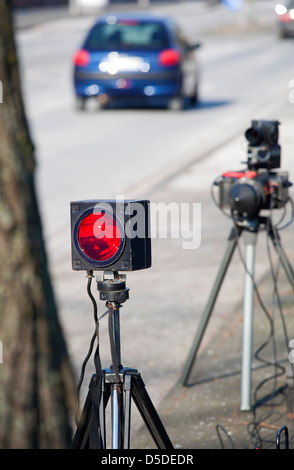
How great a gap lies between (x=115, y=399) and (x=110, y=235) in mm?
562

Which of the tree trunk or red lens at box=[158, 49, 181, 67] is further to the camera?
red lens at box=[158, 49, 181, 67]

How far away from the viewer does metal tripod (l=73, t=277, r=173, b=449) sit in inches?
118


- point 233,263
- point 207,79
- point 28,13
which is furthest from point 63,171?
point 28,13

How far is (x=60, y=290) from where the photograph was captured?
7.13m

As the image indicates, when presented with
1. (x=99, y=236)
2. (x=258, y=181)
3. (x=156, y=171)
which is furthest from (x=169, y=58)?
(x=99, y=236)

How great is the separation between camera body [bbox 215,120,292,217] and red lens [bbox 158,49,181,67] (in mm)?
13010

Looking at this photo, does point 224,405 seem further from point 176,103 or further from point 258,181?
point 176,103

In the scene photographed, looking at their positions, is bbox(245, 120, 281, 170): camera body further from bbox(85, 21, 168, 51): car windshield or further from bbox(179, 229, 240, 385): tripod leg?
bbox(85, 21, 168, 51): car windshield

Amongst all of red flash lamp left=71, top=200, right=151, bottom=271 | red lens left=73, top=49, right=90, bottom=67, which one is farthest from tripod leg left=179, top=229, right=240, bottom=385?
red lens left=73, top=49, right=90, bottom=67

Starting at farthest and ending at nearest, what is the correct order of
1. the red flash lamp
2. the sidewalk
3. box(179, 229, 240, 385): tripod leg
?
box(179, 229, 240, 385): tripod leg, the sidewalk, the red flash lamp

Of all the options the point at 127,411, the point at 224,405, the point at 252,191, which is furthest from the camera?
the point at 224,405

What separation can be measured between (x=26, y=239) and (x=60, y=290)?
4674mm

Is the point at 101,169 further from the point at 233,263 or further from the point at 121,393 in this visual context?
the point at 121,393

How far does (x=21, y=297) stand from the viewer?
2.49 metres
